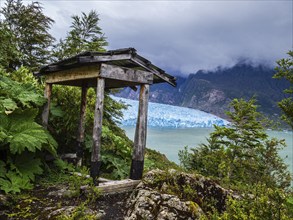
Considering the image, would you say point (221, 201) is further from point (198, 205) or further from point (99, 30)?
point (99, 30)

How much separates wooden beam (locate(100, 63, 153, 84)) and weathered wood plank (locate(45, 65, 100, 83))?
0.65ft

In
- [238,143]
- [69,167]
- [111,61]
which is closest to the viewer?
[111,61]

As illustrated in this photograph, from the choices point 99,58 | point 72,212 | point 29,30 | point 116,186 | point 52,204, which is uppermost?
point 29,30

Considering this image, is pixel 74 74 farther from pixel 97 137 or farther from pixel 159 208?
pixel 159 208

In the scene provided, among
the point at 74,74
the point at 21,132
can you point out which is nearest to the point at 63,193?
the point at 21,132

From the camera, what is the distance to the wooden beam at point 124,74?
6.21m

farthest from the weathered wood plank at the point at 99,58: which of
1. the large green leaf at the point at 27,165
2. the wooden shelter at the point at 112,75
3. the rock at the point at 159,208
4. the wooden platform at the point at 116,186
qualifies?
the rock at the point at 159,208

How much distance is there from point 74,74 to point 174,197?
4.20 meters

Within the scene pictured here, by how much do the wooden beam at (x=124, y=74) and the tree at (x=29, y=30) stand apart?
47.2ft

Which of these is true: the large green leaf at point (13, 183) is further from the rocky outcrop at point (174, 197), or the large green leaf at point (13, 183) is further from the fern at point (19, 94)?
the rocky outcrop at point (174, 197)

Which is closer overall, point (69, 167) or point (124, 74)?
point (124, 74)

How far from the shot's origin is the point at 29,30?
63.7 feet

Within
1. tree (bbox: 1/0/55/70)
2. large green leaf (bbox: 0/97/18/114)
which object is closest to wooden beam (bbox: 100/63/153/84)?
large green leaf (bbox: 0/97/18/114)

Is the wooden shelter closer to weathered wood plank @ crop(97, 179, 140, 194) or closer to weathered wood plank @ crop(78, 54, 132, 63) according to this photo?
weathered wood plank @ crop(78, 54, 132, 63)
